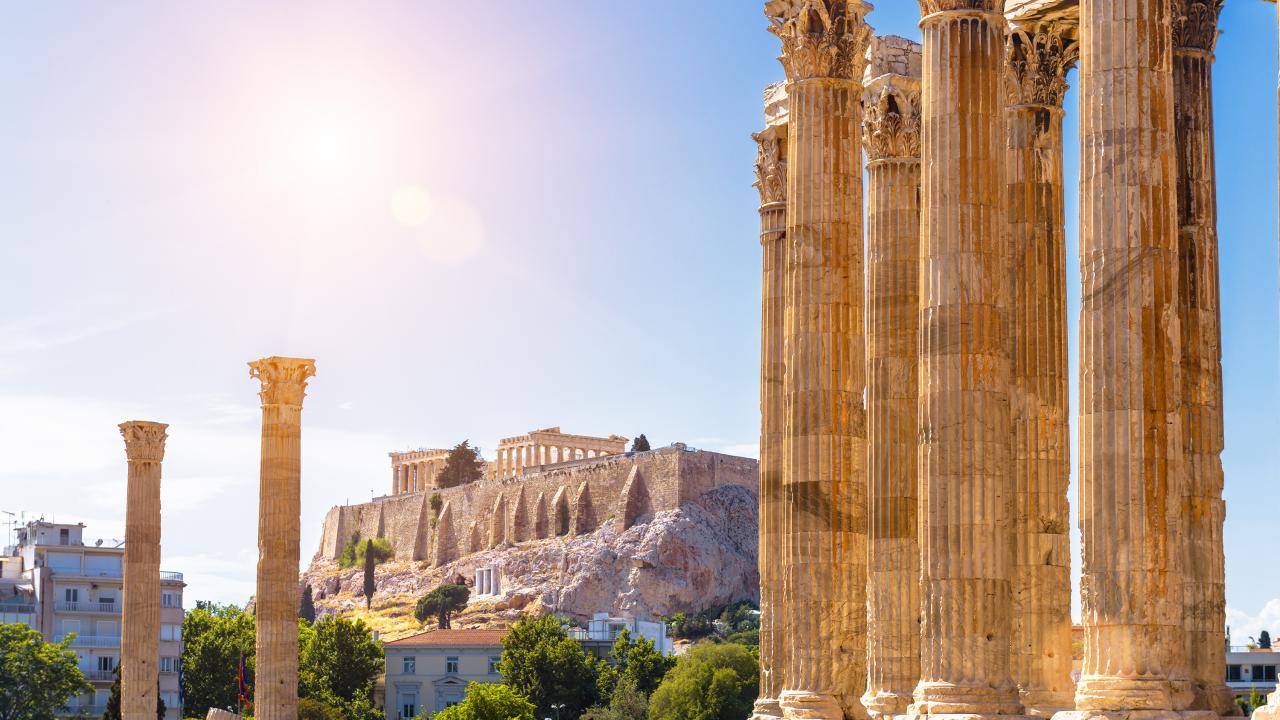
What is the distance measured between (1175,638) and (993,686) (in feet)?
10.7

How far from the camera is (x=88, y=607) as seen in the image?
394 feet

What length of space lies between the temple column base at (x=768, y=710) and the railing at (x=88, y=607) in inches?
3879

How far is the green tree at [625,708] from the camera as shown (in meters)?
102

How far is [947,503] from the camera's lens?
23.9 meters

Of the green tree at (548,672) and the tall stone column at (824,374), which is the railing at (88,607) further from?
the tall stone column at (824,374)

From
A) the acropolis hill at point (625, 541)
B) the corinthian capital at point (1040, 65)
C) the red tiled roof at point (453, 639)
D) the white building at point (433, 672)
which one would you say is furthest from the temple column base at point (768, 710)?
the acropolis hill at point (625, 541)

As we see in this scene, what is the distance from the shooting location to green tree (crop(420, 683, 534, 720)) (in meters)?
92.7

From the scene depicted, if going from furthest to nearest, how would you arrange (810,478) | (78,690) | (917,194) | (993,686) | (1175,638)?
(78,690)
(917,194)
(810,478)
(993,686)
(1175,638)

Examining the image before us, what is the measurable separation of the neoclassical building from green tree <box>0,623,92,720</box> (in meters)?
74.3

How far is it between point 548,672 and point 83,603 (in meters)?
33.7

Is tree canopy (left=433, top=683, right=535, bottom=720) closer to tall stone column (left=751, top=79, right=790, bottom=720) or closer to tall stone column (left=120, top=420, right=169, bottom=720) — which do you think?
tall stone column (left=120, top=420, right=169, bottom=720)

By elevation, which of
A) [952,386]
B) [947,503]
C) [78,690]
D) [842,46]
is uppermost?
[842,46]

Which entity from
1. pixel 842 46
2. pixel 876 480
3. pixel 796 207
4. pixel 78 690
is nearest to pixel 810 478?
pixel 876 480

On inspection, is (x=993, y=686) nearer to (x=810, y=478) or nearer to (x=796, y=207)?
(x=810, y=478)
